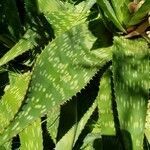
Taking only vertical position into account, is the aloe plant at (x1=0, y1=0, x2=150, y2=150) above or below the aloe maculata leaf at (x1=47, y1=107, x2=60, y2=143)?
above

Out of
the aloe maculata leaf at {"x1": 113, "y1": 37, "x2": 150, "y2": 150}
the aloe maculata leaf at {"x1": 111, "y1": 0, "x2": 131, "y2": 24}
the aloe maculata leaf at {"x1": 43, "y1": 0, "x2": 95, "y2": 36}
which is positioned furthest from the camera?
the aloe maculata leaf at {"x1": 43, "y1": 0, "x2": 95, "y2": 36}

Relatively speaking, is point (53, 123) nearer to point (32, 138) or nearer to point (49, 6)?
point (32, 138)

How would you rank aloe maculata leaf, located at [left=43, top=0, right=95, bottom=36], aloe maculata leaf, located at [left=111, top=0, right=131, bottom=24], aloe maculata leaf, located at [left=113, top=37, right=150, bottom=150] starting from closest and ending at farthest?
aloe maculata leaf, located at [left=113, top=37, right=150, bottom=150] → aloe maculata leaf, located at [left=111, top=0, right=131, bottom=24] → aloe maculata leaf, located at [left=43, top=0, right=95, bottom=36]

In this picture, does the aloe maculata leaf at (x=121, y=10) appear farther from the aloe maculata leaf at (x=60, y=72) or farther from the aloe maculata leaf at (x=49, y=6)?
the aloe maculata leaf at (x=49, y=6)

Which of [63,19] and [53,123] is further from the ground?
[63,19]

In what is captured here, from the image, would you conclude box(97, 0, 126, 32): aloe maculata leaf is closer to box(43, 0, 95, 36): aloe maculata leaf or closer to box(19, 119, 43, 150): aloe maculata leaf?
box(43, 0, 95, 36): aloe maculata leaf

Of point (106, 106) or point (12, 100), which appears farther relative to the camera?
point (12, 100)

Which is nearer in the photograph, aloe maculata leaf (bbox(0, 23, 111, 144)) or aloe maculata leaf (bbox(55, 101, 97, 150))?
aloe maculata leaf (bbox(0, 23, 111, 144))

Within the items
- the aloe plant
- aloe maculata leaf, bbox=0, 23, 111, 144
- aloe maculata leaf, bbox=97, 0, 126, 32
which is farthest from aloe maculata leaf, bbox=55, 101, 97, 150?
aloe maculata leaf, bbox=97, 0, 126, 32

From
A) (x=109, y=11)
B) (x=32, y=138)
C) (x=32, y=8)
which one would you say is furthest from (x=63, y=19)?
(x=32, y=138)
